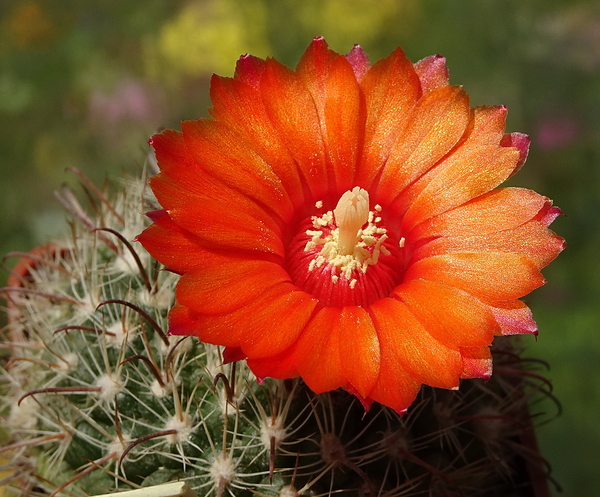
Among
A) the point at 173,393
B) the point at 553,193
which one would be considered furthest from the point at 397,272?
the point at 553,193

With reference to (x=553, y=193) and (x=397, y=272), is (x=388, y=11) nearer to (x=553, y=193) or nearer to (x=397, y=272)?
(x=553, y=193)

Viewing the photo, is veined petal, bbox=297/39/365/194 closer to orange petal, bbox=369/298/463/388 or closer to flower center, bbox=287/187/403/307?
flower center, bbox=287/187/403/307

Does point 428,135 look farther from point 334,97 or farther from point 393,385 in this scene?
point 393,385

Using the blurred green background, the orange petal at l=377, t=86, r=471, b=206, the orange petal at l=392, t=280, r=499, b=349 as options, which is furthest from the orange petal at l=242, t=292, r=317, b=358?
the blurred green background

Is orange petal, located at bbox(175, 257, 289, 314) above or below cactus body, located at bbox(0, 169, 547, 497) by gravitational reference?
above

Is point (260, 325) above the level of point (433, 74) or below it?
below

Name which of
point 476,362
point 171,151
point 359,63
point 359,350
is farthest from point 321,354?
point 359,63

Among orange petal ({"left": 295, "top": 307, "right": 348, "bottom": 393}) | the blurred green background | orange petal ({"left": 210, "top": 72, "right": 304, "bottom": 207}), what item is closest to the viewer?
orange petal ({"left": 295, "top": 307, "right": 348, "bottom": 393})
